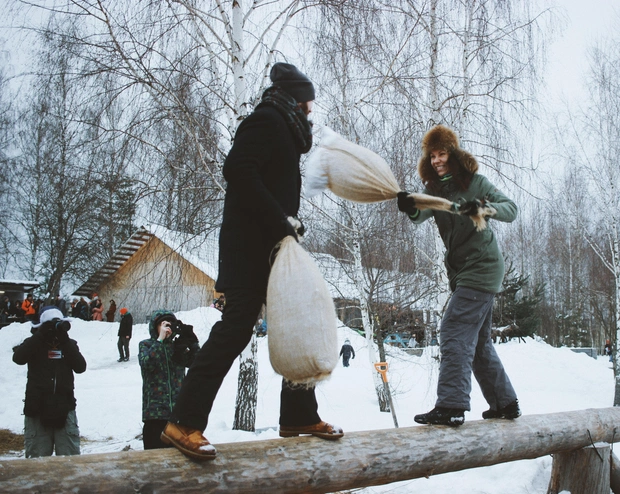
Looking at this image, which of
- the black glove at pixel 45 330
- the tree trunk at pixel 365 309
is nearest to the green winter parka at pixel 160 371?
the black glove at pixel 45 330

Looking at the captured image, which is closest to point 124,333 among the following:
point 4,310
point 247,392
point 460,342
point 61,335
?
point 4,310

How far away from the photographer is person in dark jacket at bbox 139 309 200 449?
445 cm

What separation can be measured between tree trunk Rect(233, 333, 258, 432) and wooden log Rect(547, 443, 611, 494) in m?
4.21

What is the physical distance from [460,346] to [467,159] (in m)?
1.11

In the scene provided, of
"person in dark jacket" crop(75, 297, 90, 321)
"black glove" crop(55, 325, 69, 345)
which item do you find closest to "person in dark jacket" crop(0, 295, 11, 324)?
"person in dark jacket" crop(75, 297, 90, 321)

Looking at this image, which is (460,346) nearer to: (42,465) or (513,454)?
(513,454)

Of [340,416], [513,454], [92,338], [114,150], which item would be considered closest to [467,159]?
[513,454]

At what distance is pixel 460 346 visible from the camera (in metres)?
3.15

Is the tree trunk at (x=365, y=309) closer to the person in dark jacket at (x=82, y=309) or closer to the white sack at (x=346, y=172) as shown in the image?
the white sack at (x=346, y=172)

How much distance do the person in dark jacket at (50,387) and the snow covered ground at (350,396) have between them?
1207 mm

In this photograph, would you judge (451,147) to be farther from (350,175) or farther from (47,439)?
(47,439)

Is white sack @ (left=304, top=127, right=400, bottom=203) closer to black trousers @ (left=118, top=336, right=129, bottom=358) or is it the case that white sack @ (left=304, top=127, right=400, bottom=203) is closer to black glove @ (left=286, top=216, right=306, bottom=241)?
black glove @ (left=286, top=216, right=306, bottom=241)

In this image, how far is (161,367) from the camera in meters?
4.65

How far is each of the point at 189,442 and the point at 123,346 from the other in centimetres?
1449
